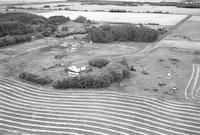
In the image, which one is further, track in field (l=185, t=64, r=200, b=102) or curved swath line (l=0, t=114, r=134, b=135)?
track in field (l=185, t=64, r=200, b=102)

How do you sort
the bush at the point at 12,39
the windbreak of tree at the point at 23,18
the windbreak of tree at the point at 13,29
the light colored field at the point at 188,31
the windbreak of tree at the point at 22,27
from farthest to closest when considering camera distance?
1. the windbreak of tree at the point at 23,18
2. the windbreak of tree at the point at 13,29
3. the light colored field at the point at 188,31
4. the windbreak of tree at the point at 22,27
5. the bush at the point at 12,39

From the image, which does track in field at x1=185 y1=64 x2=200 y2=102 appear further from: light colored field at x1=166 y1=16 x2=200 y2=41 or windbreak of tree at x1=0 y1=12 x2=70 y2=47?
windbreak of tree at x1=0 y1=12 x2=70 y2=47

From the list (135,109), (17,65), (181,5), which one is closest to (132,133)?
(135,109)

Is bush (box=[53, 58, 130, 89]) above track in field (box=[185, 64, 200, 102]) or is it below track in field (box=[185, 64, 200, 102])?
above

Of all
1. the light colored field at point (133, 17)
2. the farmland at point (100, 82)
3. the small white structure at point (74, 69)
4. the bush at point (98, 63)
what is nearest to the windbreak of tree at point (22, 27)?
the farmland at point (100, 82)

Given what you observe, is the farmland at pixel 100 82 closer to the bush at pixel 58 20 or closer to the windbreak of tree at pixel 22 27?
the windbreak of tree at pixel 22 27

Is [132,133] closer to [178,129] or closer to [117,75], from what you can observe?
[178,129]

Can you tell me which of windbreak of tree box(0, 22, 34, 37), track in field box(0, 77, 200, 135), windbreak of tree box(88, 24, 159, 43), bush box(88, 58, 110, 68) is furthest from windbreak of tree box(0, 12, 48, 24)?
track in field box(0, 77, 200, 135)

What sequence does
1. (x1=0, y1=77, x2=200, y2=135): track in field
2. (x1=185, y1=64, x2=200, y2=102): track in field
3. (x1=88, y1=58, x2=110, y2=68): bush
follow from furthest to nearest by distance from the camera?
(x1=88, y1=58, x2=110, y2=68): bush < (x1=185, y1=64, x2=200, y2=102): track in field < (x1=0, y1=77, x2=200, y2=135): track in field
